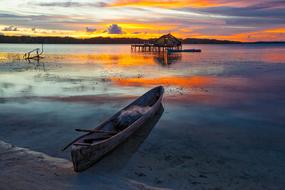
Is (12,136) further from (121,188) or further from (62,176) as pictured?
(121,188)

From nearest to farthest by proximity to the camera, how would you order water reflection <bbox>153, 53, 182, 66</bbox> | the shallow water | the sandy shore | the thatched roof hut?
the sandy shore < the shallow water < water reflection <bbox>153, 53, 182, 66</bbox> < the thatched roof hut

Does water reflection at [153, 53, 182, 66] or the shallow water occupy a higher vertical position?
water reflection at [153, 53, 182, 66]

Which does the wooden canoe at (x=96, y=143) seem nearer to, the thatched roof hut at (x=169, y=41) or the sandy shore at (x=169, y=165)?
the sandy shore at (x=169, y=165)

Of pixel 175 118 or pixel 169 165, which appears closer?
pixel 169 165

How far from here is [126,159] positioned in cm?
935

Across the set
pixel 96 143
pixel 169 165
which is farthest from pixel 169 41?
pixel 96 143

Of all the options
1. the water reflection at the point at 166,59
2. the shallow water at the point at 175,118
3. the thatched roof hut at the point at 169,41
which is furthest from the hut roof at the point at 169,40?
the shallow water at the point at 175,118

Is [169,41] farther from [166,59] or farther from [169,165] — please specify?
[169,165]

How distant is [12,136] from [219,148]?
23.2ft

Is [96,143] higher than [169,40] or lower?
lower

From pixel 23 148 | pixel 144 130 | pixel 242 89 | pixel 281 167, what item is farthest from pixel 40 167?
pixel 242 89

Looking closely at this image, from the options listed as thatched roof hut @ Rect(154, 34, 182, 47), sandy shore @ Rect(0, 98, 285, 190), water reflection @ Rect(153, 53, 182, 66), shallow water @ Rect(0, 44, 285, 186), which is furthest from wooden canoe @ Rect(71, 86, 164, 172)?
thatched roof hut @ Rect(154, 34, 182, 47)

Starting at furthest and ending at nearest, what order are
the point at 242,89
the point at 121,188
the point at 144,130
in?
1. the point at 242,89
2. the point at 144,130
3. the point at 121,188

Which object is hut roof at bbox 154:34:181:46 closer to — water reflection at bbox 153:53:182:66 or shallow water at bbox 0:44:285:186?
water reflection at bbox 153:53:182:66
